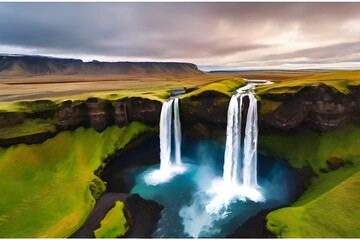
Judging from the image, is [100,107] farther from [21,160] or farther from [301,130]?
[301,130]

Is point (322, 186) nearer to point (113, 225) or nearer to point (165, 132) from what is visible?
point (165, 132)

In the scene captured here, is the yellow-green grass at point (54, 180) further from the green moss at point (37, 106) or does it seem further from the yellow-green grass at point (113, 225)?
the green moss at point (37, 106)

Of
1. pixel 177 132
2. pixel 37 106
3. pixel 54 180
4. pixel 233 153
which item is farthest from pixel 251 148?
pixel 37 106

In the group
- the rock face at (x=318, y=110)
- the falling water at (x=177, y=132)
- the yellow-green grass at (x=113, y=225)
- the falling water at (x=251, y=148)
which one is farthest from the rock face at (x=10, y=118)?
the rock face at (x=318, y=110)

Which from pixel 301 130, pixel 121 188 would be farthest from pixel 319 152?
pixel 121 188

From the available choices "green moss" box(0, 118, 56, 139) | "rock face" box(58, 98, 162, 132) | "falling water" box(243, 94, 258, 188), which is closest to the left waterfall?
"rock face" box(58, 98, 162, 132)

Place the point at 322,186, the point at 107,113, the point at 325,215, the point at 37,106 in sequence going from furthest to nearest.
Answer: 1. the point at 107,113
2. the point at 37,106
3. the point at 322,186
4. the point at 325,215
